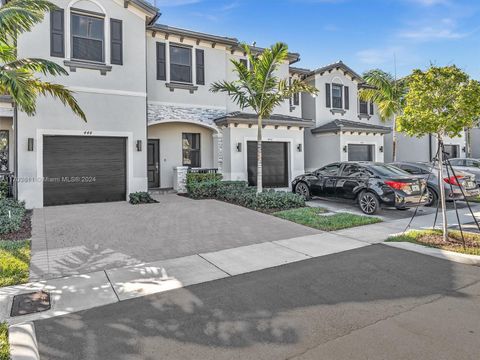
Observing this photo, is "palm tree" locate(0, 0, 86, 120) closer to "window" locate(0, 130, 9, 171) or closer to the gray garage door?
"window" locate(0, 130, 9, 171)

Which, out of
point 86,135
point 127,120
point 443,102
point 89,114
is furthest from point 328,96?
point 86,135

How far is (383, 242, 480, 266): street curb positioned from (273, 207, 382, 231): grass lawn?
166cm

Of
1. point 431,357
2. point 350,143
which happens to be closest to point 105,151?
point 431,357

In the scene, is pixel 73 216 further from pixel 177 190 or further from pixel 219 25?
pixel 219 25

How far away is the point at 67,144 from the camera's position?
1145cm

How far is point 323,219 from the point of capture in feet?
29.6

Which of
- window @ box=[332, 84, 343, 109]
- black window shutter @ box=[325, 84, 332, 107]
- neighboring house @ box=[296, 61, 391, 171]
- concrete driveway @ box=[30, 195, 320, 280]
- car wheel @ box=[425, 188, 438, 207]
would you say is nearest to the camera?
concrete driveway @ box=[30, 195, 320, 280]

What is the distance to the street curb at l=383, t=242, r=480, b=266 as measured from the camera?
5.64m

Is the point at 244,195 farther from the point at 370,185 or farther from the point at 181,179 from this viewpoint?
the point at 370,185

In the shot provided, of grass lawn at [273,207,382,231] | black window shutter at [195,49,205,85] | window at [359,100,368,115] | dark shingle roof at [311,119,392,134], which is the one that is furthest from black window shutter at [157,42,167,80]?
window at [359,100,368,115]

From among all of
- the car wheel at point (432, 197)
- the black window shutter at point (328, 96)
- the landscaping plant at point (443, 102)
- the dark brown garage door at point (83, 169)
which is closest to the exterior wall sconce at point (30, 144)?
the dark brown garage door at point (83, 169)

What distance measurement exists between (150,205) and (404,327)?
30.9 feet

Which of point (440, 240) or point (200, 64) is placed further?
point (200, 64)

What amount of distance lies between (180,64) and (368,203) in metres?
10.1
